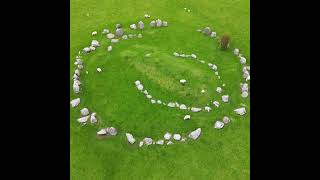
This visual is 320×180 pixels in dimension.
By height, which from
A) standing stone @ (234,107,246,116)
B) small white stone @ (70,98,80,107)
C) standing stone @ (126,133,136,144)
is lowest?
standing stone @ (126,133,136,144)

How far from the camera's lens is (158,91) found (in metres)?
18.8

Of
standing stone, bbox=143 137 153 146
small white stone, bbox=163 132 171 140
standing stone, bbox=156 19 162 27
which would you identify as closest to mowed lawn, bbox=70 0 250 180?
standing stone, bbox=143 137 153 146

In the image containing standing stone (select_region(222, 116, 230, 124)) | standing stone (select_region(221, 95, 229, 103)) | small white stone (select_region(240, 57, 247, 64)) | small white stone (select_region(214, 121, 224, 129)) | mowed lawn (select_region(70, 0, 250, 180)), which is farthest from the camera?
small white stone (select_region(240, 57, 247, 64))

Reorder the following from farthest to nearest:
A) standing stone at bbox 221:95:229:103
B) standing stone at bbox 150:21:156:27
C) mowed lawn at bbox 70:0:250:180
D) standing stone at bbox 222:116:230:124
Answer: standing stone at bbox 150:21:156:27, standing stone at bbox 221:95:229:103, standing stone at bbox 222:116:230:124, mowed lawn at bbox 70:0:250:180

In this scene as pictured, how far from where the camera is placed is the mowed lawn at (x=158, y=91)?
15742 mm

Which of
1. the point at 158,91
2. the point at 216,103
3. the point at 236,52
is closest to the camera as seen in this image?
the point at 216,103

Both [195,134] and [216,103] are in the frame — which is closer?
[195,134]

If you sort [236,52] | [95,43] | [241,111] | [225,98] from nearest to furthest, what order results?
[241,111], [225,98], [236,52], [95,43]

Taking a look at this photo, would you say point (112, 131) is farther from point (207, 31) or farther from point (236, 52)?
point (207, 31)

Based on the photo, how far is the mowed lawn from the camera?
15.7m

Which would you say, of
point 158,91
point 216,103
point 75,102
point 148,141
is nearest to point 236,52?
point 216,103

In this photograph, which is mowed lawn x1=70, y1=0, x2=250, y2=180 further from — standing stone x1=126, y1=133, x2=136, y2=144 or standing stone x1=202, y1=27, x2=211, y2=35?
standing stone x1=202, y1=27, x2=211, y2=35

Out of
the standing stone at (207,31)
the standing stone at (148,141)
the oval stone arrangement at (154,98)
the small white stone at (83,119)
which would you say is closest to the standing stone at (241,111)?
the oval stone arrangement at (154,98)

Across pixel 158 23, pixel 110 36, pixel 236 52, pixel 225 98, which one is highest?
pixel 158 23
